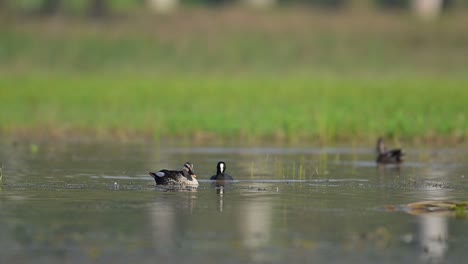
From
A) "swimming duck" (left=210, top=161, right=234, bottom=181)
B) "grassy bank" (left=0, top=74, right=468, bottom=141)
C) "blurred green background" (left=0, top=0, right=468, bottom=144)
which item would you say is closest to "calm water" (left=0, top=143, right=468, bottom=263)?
"swimming duck" (left=210, top=161, right=234, bottom=181)

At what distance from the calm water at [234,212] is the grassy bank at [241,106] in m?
4.64

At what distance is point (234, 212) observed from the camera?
17516mm

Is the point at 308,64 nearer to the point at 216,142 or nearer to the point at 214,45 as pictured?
the point at 214,45

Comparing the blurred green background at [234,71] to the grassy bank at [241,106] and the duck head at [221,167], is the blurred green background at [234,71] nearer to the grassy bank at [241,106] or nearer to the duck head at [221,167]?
the grassy bank at [241,106]

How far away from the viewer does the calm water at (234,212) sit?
1410cm

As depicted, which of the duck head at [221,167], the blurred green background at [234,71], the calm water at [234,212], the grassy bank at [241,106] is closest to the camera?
the calm water at [234,212]

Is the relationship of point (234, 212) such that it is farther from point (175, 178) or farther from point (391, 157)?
point (391, 157)

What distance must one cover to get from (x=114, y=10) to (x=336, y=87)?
28364 mm

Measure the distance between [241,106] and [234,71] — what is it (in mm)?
19568

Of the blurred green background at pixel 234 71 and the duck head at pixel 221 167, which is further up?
the blurred green background at pixel 234 71

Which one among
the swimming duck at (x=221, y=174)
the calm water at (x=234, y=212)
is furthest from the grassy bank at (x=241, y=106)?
the swimming duck at (x=221, y=174)

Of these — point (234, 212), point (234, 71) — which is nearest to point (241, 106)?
point (234, 71)

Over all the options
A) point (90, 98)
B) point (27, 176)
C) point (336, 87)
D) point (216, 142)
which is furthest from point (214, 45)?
point (27, 176)

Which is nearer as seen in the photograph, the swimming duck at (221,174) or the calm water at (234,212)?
the calm water at (234,212)
